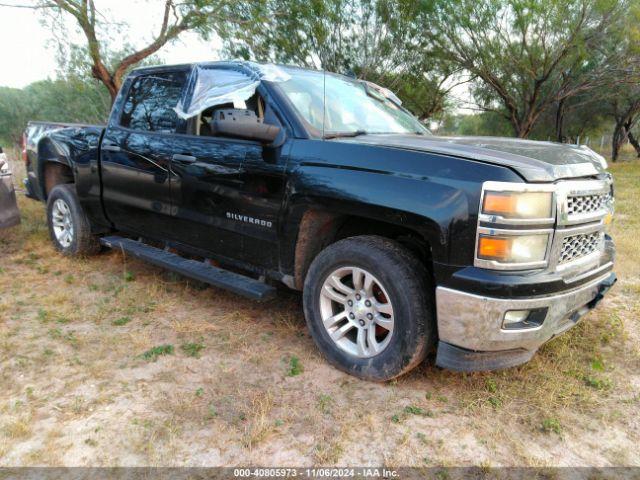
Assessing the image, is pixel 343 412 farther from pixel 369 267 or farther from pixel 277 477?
pixel 369 267

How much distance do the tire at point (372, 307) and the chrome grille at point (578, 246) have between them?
0.72 m

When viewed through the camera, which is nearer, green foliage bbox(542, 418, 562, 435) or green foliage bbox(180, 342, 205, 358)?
green foliage bbox(542, 418, 562, 435)

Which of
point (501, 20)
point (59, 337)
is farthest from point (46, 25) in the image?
point (501, 20)

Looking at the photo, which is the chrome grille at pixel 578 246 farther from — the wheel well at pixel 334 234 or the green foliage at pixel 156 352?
the green foliage at pixel 156 352

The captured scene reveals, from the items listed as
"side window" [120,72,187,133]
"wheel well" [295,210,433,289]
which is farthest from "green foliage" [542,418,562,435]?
A: "side window" [120,72,187,133]

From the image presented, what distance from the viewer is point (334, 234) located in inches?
125

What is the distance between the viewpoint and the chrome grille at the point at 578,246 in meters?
2.54

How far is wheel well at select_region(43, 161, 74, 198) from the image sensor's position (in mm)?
5285

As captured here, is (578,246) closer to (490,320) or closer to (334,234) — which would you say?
(490,320)

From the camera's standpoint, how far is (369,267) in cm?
271

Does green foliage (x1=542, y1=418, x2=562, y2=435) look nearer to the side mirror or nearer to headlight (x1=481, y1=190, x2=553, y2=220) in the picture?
headlight (x1=481, y1=190, x2=553, y2=220)

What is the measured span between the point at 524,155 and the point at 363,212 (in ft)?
3.01

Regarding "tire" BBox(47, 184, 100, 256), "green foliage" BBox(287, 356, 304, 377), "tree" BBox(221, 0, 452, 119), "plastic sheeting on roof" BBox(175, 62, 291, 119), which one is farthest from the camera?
"tree" BBox(221, 0, 452, 119)

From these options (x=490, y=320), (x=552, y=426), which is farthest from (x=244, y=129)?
(x=552, y=426)
